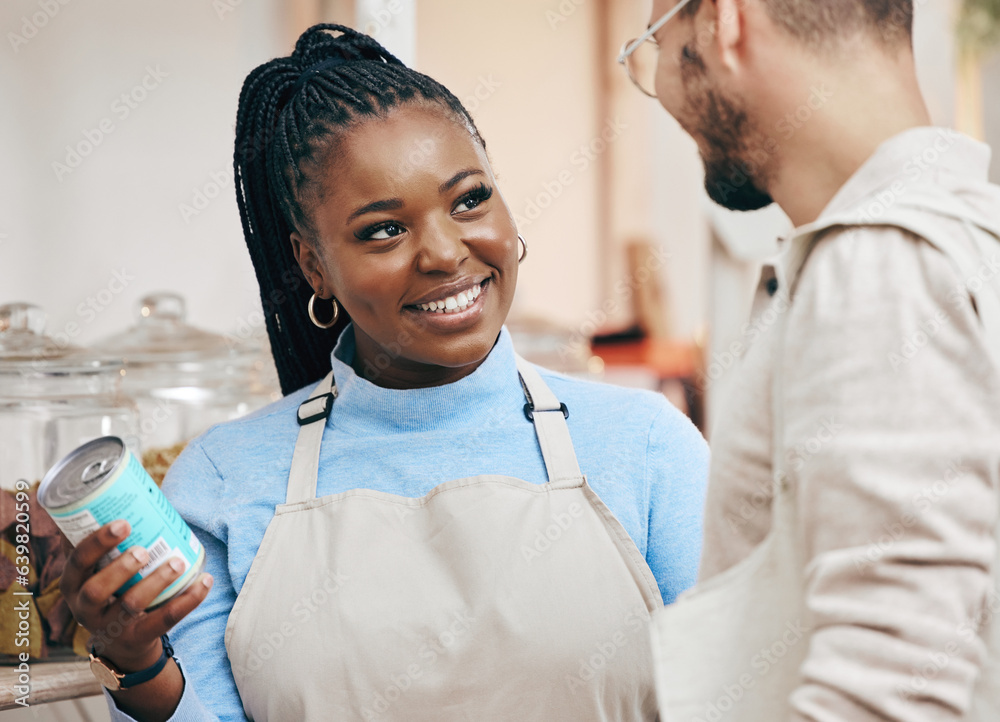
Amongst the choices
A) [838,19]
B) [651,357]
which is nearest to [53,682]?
[838,19]

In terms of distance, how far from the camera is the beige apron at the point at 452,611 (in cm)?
102

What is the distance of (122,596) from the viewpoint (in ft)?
2.90

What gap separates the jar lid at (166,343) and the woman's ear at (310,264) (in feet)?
1.48

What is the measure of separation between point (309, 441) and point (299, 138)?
1.29ft

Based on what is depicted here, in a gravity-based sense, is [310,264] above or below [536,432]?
above

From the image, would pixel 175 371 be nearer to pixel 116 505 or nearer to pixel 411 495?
pixel 411 495

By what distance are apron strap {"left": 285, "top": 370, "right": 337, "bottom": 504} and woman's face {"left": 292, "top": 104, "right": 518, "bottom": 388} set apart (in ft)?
0.44

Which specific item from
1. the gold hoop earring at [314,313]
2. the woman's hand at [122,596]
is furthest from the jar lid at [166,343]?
the woman's hand at [122,596]

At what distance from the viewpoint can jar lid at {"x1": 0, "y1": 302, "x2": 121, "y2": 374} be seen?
1289mm

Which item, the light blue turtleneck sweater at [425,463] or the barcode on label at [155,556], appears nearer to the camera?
the barcode on label at [155,556]

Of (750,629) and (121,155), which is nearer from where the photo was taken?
(750,629)

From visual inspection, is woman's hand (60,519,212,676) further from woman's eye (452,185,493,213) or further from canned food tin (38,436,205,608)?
woman's eye (452,185,493,213)

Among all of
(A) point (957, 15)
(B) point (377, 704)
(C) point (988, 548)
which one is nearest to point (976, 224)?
(C) point (988, 548)

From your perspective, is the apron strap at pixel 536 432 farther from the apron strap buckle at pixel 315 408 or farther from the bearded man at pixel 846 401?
the bearded man at pixel 846 401
